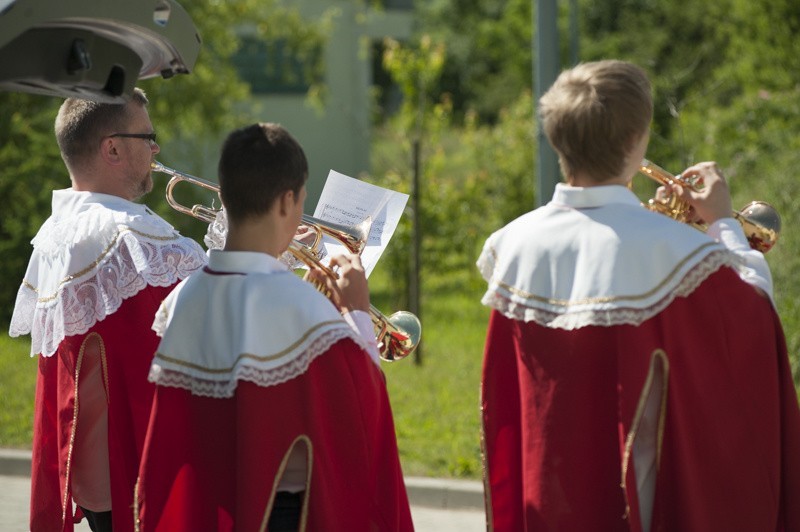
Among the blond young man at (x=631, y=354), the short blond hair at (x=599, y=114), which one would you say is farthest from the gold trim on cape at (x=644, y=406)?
the short blond hair at (x=599, y=114)

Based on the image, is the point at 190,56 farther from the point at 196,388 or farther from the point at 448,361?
the point at 448,361

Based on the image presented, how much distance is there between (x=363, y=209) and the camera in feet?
12.7

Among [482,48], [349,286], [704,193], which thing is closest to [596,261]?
[704,193]

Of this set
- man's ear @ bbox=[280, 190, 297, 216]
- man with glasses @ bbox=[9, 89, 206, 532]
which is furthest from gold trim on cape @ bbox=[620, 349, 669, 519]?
man with glasses @ bbox=[9, 89, 206, 532]

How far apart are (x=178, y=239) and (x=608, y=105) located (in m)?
1.54

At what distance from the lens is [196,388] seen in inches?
118

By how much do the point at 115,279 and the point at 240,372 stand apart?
1.02 m

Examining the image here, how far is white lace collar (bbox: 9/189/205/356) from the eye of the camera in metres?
3.72

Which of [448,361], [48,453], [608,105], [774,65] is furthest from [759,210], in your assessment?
[774,65]

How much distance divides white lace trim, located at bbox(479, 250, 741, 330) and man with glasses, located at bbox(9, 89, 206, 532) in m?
1.25

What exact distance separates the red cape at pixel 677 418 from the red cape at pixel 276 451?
0.39 metres

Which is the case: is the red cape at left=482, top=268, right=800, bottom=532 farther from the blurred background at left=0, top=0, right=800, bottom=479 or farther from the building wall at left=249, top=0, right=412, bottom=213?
the building wall at left=249, top=0, right=412, bottom=213

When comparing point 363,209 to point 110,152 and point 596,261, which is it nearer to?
point 110,152

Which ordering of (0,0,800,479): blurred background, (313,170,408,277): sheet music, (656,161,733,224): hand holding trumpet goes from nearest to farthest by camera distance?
(656,161,733,224): hand holding trumpet → (313,170,408,277): sheet music → (0,0,800,479): blurred background
